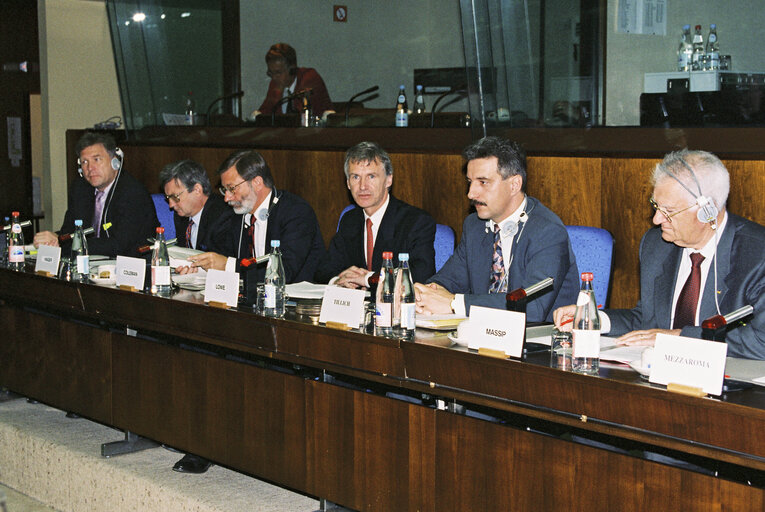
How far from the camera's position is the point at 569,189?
12.0 feet

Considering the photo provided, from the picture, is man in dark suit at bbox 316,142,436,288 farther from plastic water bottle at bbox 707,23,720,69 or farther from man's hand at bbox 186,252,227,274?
plastic water bottle at bbox 707,23,720,69

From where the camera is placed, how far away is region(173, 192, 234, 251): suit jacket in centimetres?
409

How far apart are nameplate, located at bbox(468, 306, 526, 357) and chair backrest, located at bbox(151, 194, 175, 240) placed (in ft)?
9.56

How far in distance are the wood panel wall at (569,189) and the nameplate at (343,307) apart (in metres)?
1.20

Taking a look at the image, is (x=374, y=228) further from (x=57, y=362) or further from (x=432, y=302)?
(x=57, y=362)

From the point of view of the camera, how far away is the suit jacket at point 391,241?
345cm

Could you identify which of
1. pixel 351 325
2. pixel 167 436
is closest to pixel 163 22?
pixel 167 436

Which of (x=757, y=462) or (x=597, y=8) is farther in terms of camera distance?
(x=597, y=8)

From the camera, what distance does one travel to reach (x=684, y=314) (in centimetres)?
243

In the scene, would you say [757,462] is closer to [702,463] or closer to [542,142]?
[702,463]

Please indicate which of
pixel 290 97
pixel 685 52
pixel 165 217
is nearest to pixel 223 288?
pixel 165 217

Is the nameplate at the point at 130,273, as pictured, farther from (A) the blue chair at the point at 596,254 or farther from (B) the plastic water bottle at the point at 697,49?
(B) the plastic water bottle at the point at 697,49

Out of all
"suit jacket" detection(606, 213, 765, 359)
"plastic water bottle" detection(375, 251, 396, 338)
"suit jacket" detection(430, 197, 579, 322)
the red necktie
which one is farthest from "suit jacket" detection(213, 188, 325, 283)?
"suit jacket" detection(606, 213, 765, 359)

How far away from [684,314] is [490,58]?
77.4 inches
